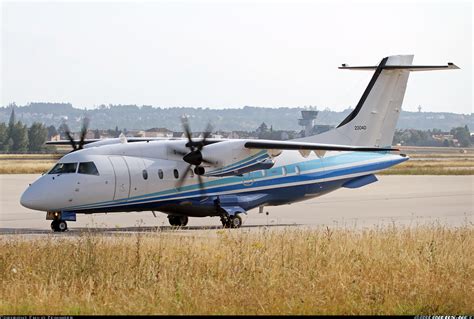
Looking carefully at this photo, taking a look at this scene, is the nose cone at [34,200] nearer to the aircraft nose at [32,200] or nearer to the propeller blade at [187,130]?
the aircraft nose at [32,200]

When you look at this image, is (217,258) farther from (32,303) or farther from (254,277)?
(32,303)

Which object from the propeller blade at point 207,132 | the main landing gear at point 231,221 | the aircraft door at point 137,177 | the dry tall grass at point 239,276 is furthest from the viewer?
the main landing gear at point 231,221

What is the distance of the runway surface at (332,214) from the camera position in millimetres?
30359

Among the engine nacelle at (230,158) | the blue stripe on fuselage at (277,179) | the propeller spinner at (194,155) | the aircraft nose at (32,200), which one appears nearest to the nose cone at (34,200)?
the aircraft nose at (32,200)

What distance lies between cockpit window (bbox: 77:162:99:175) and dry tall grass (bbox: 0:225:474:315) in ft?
15.8

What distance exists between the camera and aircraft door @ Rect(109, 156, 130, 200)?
27.3 m

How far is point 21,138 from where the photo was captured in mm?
124250

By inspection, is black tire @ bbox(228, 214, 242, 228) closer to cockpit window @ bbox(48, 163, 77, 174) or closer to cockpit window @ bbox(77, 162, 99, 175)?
cockpit window @ bbox(77, 162, 99, 175)

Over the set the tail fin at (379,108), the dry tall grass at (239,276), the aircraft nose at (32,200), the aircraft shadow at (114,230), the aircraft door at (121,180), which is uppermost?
the tail fin at (379,108)

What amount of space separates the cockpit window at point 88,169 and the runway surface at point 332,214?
1735mm

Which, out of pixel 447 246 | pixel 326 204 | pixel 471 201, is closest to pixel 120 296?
pixel 447 246

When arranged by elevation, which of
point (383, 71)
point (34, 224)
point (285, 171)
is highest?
point (383, 71)

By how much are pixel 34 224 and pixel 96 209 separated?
4090 millimetres

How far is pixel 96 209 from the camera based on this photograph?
27.1 m
